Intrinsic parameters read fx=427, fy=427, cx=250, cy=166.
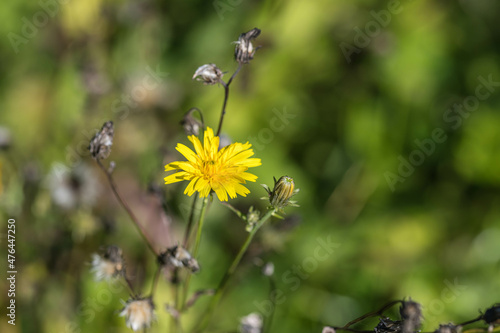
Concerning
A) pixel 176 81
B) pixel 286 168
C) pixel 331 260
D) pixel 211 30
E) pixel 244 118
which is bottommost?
pixel 331 260

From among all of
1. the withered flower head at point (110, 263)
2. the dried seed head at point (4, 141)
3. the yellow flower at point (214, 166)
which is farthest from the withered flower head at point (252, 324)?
the dried seed head at point (4, 141)

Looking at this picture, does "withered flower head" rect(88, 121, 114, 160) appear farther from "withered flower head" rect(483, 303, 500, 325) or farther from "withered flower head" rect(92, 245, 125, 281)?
"withered flower head" rect(483, 303, 500, 325)

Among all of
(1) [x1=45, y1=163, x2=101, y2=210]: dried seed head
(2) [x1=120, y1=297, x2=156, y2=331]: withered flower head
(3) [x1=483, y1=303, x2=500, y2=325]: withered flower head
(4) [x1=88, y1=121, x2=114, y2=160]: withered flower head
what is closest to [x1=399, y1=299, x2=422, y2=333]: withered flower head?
(3) [x1=483, y1=303, x2=500, y2=325]: withered flower head

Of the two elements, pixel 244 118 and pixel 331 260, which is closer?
pixel 331 260

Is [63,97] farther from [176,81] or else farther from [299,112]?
[299,112]

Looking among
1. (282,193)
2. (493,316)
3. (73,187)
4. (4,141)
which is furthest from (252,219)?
(4,141)

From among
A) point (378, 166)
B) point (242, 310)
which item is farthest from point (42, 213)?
point (378, 166)

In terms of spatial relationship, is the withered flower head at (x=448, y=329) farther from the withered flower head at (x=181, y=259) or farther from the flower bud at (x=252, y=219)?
the withered flower head at (x=181, y=259)
